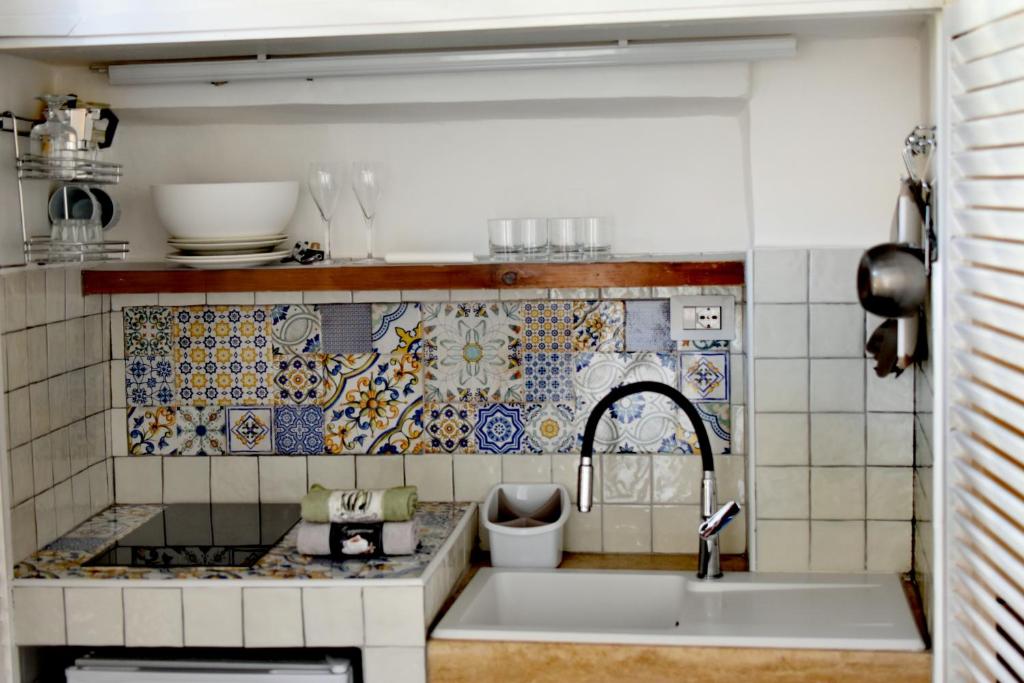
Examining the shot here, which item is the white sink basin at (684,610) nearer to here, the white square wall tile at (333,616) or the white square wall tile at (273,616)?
the white square wall tile at (333,616)

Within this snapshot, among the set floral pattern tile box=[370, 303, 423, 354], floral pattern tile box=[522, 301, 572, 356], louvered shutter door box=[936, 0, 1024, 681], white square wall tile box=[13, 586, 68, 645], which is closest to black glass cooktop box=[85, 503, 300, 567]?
white square wall tile box=[13, 586, 68, 645]

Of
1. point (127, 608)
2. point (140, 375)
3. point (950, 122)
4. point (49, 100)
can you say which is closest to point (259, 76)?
point (49, 100)

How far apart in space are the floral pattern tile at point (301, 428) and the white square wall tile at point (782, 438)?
3.43 feet

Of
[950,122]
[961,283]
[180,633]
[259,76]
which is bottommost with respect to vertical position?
[180,633]

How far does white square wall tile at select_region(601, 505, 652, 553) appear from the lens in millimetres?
3039

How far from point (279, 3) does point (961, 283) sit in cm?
138

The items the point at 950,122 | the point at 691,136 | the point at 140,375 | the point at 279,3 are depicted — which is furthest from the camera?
the point at 140,375

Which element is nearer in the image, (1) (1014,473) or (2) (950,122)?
(1) (1014,473)

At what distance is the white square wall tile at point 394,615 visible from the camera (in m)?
2.47

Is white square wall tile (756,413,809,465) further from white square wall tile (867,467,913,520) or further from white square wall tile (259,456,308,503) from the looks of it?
white square wall tile (259,456,308,503)

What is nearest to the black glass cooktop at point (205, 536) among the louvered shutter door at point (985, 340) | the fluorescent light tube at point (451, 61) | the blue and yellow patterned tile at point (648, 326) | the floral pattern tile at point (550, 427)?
the floral pattern tile at point (550, 427)

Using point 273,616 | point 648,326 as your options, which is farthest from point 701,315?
point 273,616

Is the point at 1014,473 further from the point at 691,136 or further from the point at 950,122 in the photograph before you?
the point at 691,136

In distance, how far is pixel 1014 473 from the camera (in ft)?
5.35
